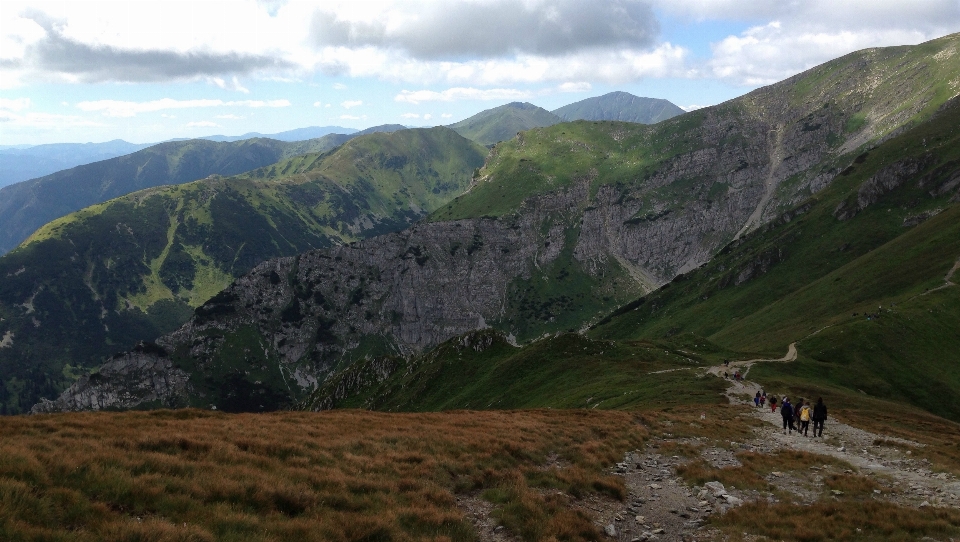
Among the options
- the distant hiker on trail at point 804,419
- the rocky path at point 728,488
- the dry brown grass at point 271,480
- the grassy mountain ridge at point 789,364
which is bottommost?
the grassy mountain ridge at point 789,364

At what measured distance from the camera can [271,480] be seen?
17078 mm

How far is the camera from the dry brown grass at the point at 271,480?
12.7 m

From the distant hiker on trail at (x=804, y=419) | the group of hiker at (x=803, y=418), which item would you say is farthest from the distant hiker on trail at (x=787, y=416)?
the distant hiker on trail at (x=804, y=419)

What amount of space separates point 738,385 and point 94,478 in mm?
80188

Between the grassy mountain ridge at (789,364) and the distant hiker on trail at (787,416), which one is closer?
the distant hiker on trail at (787,416)

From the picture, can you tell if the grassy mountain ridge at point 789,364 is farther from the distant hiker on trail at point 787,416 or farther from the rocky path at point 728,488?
the rocky path at point 728,488

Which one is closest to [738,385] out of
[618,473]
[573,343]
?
[573,343]

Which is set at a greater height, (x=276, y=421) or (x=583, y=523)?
(x=583, y=523)

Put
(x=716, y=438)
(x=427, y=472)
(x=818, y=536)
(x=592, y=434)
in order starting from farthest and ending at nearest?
(x=716, y=438) < (x=592, y=434) < (x=427, y=472) < (x=818, y=536)

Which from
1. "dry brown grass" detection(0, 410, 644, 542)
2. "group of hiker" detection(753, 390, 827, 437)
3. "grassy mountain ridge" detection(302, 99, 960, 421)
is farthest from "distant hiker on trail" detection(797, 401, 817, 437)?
"grassy mountain ridge" detection(302, 99, 960, 421)

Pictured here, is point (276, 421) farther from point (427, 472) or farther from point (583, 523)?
point (583, 523)

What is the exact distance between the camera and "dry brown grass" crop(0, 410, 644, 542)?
41.8 ft

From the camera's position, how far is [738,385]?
255 ft

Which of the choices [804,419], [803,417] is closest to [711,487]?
[804,419]
